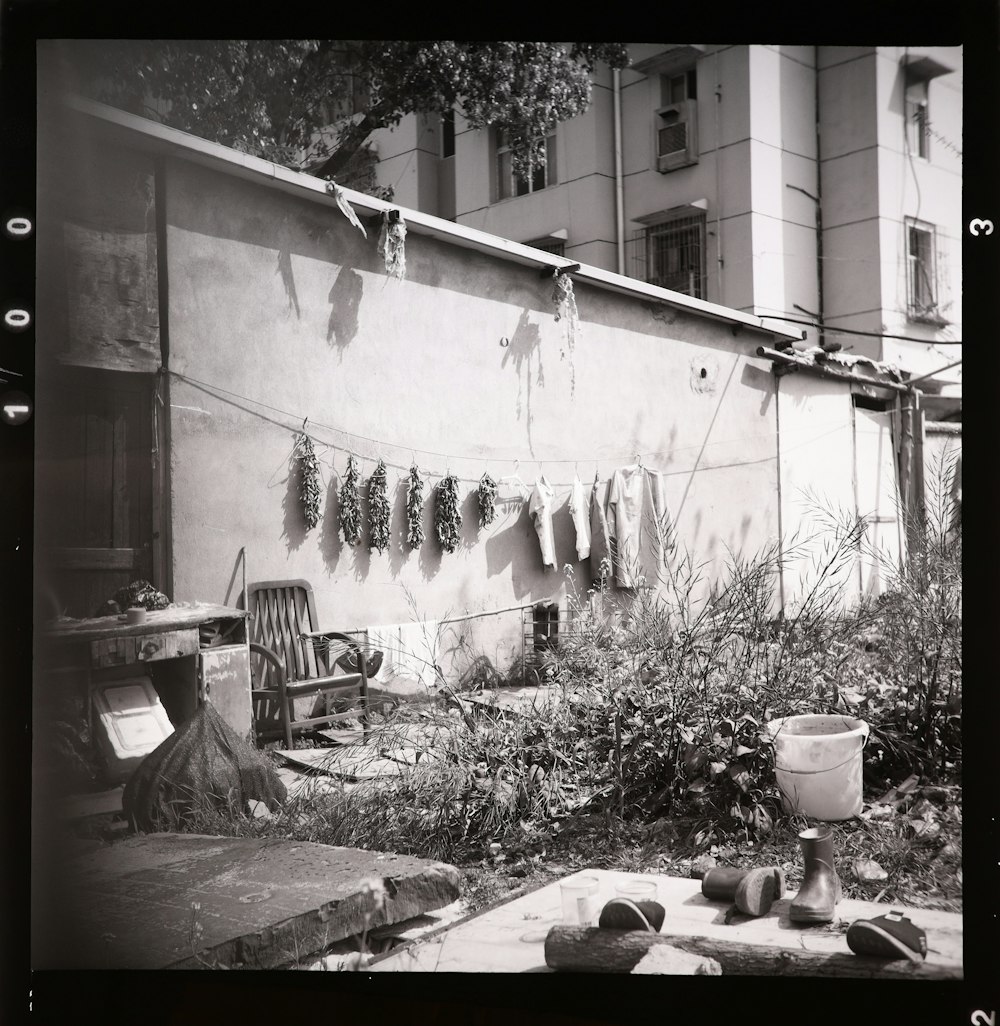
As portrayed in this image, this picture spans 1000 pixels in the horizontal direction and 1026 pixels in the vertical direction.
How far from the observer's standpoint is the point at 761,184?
2.90 metres

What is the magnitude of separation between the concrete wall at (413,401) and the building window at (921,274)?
0.56m

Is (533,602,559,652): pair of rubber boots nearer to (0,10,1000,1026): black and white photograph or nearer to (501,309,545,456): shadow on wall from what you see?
(0,10,1000,1026): black and white photograph

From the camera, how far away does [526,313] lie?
9.68ft

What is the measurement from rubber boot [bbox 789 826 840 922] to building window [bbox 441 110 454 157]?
224 centimetres

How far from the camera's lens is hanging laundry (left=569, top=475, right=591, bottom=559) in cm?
289

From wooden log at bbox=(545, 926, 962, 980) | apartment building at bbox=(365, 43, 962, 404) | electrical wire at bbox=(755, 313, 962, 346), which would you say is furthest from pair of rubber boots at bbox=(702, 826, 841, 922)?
electrical wire at bbox=(755, 313, 962, 346)

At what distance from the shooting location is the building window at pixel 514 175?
2.75 meters

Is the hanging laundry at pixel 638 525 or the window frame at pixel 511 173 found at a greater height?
the window frame at pixel 511 173

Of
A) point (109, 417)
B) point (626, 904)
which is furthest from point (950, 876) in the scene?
point (109, 417)

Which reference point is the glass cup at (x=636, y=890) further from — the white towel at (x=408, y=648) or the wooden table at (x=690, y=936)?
the white towel at (x=408, y=648)

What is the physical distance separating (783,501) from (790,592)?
0.31 m

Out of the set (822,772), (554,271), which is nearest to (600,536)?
(554,271)

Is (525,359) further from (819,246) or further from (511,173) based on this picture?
(819,246)

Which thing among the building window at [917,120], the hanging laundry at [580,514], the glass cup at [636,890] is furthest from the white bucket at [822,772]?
the building window at [917,120]
